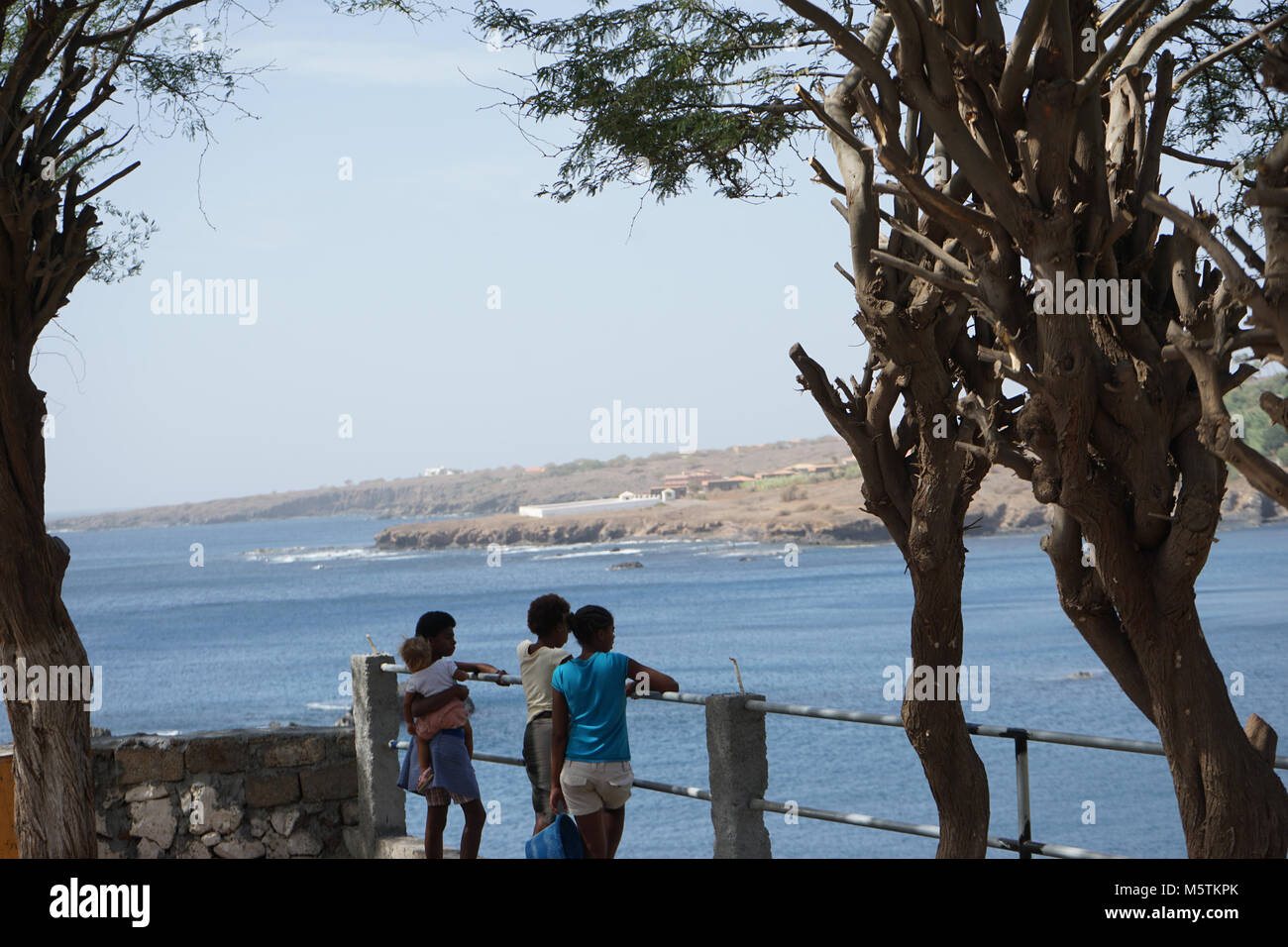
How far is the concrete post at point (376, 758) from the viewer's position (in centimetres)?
796

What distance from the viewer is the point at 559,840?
5.36m

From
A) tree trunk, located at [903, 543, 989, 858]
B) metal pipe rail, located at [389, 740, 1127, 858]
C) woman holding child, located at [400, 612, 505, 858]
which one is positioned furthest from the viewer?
woman holding child, located at [400, 612, 505, 858]

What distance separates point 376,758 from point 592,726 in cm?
276

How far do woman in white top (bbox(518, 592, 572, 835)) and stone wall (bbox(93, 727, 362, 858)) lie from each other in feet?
7.99

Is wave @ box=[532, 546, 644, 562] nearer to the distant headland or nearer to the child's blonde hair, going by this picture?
the distant headland

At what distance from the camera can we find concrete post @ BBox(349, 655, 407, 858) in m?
7.96

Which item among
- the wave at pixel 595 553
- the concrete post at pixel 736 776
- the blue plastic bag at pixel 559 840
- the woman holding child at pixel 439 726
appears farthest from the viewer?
the wave at pixel 595 553

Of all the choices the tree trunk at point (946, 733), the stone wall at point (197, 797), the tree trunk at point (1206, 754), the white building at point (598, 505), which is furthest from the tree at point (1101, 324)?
the white building at point (598, 505)

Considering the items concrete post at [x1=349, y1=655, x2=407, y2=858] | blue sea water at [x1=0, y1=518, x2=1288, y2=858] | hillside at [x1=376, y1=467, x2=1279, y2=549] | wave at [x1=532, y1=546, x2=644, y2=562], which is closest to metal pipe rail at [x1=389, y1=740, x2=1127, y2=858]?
concrete post at [x1=349, y1=655, x2=407, y2=858]

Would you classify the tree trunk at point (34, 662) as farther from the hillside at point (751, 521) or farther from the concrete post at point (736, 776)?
the hillside at point (751, 521)

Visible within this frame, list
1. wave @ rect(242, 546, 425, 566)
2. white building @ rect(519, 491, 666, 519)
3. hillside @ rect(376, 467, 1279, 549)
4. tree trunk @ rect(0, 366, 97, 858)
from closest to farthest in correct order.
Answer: tree trunk @ rect(0, 366, 97, 858) < hillside @ rect(376, 467, 1279, 549) < white building @ rect(519, 491, 666, 519) < wave @ rect(242, 546, 425, 566)

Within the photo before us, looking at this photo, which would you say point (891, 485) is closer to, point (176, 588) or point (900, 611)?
point (900, 611)

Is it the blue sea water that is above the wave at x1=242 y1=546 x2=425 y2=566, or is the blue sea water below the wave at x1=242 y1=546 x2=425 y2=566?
below

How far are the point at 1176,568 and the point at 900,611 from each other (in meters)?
89.8
